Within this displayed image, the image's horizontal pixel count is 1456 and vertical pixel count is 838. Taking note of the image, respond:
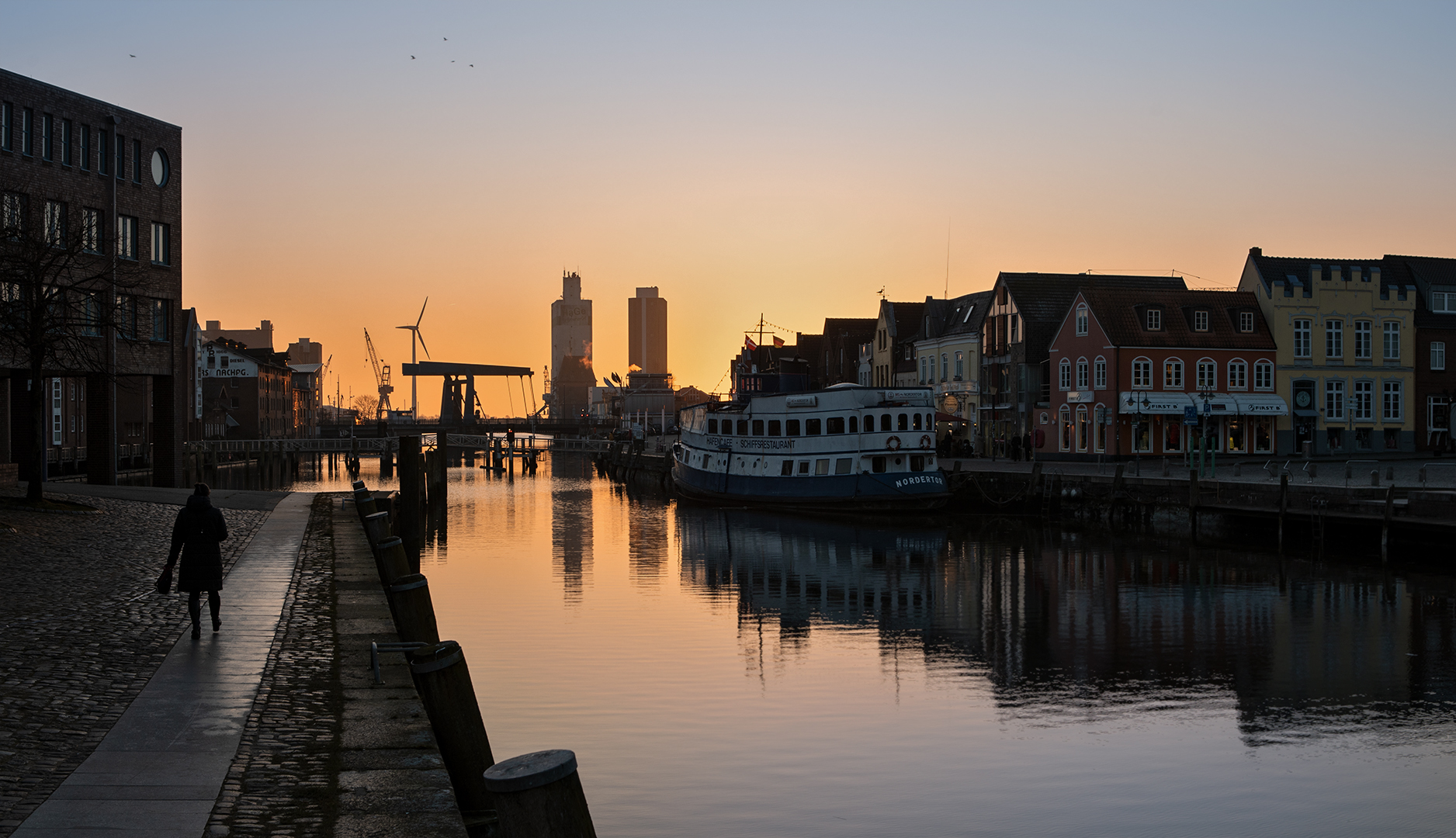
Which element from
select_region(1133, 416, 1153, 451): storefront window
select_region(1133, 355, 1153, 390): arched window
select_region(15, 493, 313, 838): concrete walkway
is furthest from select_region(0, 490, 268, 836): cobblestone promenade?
select_region(1133, 355, 1153, 390): arched window

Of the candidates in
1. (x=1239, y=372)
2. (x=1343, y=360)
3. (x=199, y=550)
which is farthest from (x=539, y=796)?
(x=1343, y=360)

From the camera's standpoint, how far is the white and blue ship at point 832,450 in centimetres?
5356

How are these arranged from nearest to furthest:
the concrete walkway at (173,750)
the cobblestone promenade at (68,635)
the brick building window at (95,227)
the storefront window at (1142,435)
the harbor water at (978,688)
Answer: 1. the concrete walkway at (173,750)
2. the cobblestone promenade at (68,635)
3. the harbor water at (978,688)
4. the brick building window at (95,227)
5. the storefront window at (1142,435)

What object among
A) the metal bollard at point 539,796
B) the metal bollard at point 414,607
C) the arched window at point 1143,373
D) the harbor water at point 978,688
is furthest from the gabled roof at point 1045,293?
the metal bollard at point 539,796

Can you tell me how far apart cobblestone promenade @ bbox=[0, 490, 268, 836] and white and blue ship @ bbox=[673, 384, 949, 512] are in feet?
96.0

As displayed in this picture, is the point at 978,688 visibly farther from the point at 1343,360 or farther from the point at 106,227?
the point at 1343,360

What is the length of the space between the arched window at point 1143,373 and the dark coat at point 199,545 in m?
55.1

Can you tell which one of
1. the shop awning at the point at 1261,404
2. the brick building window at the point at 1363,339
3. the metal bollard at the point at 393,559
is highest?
the brick building window at the point at 1363,339

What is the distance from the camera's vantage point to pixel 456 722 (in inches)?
468

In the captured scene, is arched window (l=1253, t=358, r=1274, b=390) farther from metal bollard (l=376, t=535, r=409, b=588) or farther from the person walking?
the person walking

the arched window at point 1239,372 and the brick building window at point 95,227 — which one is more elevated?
the brick building window at point 95,227

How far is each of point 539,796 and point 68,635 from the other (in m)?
11.2

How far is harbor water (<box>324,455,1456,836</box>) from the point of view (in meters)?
14.9

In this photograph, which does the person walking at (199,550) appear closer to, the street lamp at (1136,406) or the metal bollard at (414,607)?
the metal bollard at (414,607)
